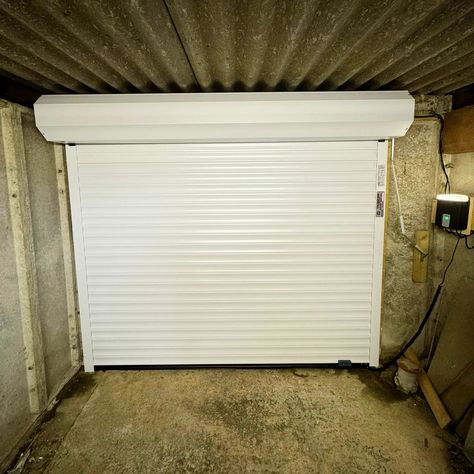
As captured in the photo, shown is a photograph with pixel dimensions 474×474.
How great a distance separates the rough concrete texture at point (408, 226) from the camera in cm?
310

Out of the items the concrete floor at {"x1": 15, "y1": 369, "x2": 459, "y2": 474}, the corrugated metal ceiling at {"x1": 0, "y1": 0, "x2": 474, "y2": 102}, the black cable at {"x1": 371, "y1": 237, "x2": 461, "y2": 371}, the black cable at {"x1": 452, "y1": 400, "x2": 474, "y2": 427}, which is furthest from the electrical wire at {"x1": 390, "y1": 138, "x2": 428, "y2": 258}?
the concrete floor at {"x1": 15, "y1": 369, "x2": 459, "y2": 474}

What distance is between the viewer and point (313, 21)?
1676 mm

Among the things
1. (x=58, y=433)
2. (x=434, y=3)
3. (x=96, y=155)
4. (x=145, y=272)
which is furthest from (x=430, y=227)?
(x=58, y=433)

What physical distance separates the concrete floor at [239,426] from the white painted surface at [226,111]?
113 inches

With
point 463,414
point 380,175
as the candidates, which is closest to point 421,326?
point 463,414

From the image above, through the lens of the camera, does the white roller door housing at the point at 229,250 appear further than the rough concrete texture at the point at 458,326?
Yes

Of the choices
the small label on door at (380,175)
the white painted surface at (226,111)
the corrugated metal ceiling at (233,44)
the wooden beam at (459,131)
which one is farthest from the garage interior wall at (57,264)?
the corrugated metal ceiling at (233,44)

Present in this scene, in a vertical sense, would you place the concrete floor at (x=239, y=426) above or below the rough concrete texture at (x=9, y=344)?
below

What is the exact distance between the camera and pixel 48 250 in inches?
115

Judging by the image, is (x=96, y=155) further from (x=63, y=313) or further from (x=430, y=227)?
(x=430, y=227)

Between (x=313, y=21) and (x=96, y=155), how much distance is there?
2553 mm

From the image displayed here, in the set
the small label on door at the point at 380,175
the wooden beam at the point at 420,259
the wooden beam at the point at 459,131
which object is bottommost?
the wooden beam at the point at 420,259

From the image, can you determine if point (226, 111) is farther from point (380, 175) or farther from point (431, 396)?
point (431, 396)

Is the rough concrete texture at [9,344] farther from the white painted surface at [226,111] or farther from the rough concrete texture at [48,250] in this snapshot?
the white painted surface at [226,111]
